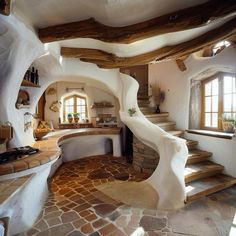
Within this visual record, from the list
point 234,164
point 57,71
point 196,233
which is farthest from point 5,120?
point 234,164

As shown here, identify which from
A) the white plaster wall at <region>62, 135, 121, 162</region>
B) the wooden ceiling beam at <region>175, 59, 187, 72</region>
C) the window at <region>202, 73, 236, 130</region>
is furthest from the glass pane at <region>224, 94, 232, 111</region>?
the white plaster wall at <region>62, 135, 121, 162</region>

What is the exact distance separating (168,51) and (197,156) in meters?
1.93

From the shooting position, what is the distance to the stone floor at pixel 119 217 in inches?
75.5

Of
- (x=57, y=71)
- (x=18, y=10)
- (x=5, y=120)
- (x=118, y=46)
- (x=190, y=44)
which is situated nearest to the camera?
(x=18, y=10)

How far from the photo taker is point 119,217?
216 cm

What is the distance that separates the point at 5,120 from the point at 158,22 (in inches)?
79.0

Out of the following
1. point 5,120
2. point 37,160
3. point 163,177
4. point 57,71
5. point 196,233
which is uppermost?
point 57,71

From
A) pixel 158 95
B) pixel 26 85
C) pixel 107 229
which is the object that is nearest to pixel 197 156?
pixel 158 95

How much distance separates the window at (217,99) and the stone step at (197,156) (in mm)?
637

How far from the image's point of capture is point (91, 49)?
280 centimetres

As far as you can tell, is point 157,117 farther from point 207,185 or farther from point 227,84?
point 207,185

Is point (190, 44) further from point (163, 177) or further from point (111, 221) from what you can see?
point (111, 221)

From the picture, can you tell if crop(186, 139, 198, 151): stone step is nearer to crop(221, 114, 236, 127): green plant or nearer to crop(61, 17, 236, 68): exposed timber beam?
crop(221, 114, 236, 127): green plant

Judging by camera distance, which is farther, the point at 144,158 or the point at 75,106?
the point at 75,106
